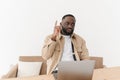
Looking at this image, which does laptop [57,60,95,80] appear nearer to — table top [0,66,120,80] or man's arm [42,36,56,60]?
table top [0,66,120,80]

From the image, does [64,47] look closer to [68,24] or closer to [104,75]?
[68,24]

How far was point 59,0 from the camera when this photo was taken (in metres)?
3.91

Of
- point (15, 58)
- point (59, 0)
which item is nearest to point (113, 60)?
point (59, 0)

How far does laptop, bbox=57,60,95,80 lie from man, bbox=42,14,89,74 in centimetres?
75

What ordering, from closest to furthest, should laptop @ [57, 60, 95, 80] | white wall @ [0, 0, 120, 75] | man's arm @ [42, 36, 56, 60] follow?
laptop @ [57, 60, 95, 80] < man's arm @ [42, 36, 56, 60] < white wall @ [0, 0, 120, 75]

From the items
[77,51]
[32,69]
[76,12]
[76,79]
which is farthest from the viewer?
[76,12]

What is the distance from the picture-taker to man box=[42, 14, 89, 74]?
8.75 feet

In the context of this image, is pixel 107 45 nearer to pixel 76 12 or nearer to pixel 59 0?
pixel 76 12

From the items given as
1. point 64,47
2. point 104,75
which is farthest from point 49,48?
point 104,75

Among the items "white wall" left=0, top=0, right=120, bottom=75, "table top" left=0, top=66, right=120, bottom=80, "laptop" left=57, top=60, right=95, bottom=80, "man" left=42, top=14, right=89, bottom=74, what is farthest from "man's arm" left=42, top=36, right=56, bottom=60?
"white wall" left=0, top=0, right=120, bottom=75

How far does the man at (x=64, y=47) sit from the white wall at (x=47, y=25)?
41.4 inches

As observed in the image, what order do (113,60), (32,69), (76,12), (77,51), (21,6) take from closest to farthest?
(77,51) < (32,69) < (21,6) < (76,12) < (113,60)

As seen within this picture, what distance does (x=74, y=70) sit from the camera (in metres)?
1.85

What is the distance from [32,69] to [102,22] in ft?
5.24
